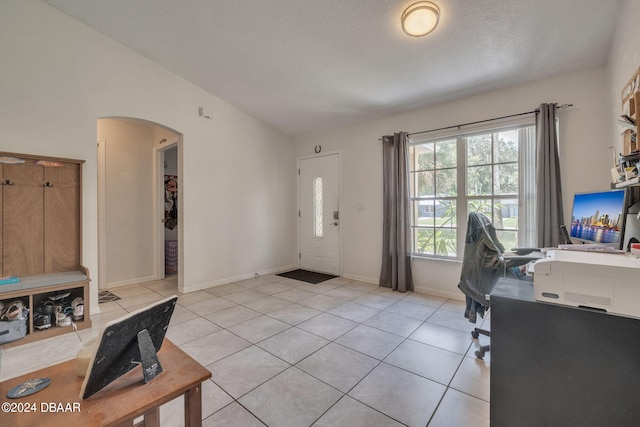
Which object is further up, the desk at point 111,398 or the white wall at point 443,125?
the white wall at point 443,125

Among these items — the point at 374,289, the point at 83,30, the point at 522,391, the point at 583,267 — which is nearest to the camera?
the point at 583,267

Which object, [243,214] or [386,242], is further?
[243,214]

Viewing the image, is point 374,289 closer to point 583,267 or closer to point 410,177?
point 410,177

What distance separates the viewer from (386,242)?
3861mm

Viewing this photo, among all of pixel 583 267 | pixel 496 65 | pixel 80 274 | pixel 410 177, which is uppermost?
pixel 496 65

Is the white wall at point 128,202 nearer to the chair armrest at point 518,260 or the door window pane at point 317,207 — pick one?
the door window pane at point 317,207

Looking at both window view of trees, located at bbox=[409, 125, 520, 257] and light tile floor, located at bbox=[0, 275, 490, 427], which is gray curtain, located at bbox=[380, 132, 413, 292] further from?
light tile floor, located at bbox=[0, 275, 490, 427]

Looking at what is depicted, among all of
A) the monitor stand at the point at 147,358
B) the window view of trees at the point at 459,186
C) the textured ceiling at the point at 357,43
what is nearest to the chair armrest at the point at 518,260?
the window view of trees at the point at 459,186

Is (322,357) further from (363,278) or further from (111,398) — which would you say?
(363,278)

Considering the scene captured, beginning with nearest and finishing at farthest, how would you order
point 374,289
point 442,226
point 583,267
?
1. point 583,267
2. point 442,226
3. point 374,289

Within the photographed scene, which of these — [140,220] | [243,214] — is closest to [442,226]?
[243,214]

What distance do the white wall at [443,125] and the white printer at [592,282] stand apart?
1.93 m

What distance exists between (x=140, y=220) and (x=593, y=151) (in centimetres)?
587

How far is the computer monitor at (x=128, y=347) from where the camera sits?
77 cm
